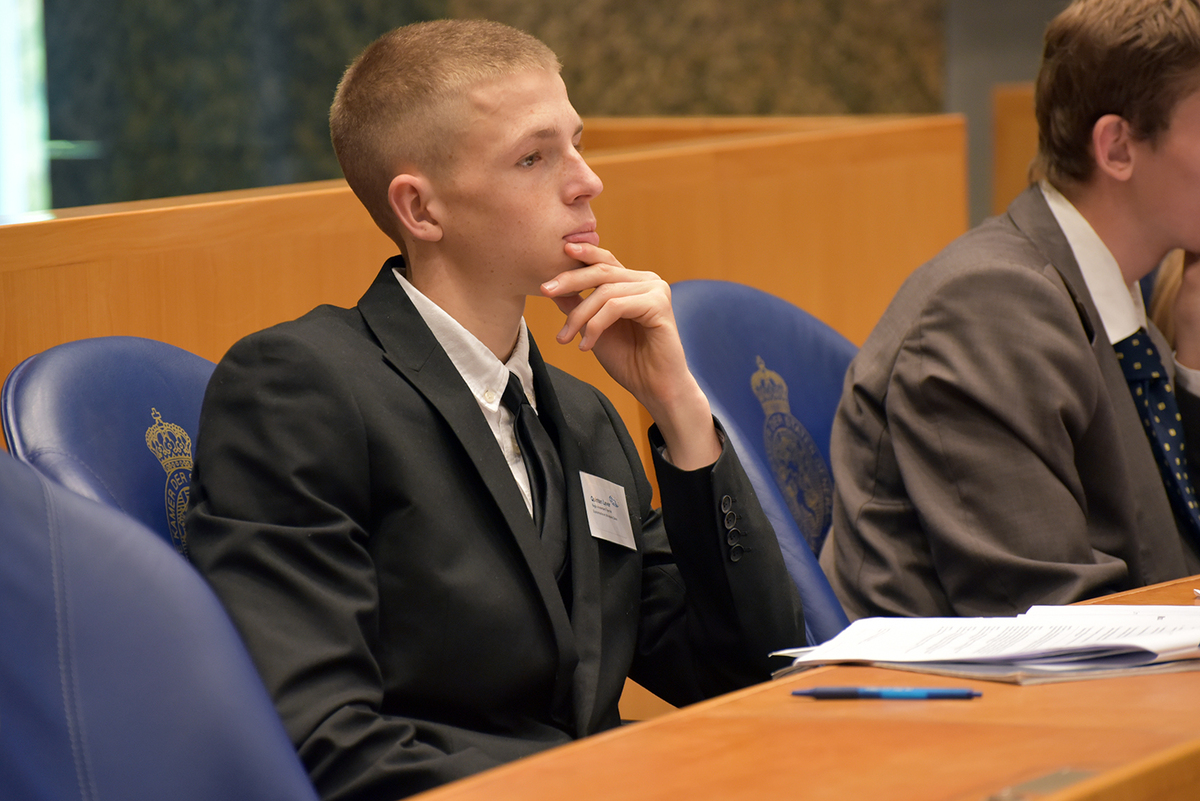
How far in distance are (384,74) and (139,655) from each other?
0.66 m

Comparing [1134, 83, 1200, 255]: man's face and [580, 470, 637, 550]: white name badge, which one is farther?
[1134, 83, 1200, 255]: man's face

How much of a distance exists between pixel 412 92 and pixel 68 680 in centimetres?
66

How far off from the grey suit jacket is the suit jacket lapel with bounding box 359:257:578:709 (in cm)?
54

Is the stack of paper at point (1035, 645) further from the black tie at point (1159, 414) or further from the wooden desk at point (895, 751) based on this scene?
the black tie at point (1159, 414)

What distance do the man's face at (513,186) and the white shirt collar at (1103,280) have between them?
77 centimetres

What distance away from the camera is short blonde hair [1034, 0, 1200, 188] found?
5.41 ft

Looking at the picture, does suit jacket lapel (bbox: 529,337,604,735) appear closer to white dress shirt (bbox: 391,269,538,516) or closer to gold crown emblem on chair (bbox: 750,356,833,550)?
white dress shirt (bbox: 391,269,538,516)

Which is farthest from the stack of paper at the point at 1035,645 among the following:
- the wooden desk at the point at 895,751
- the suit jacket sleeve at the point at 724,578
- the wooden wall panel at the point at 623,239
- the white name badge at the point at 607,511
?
the wooden wall panel at the point at 623,239

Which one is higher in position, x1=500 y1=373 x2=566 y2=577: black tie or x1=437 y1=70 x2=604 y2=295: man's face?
x1=437 y1=70 x2=604 y2=295: man's face

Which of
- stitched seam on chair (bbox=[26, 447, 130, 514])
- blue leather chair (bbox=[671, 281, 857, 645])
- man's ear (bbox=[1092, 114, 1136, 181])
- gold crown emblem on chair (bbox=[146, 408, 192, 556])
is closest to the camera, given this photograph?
stitched seam on chair (bbox=[26, 447, 130, 514])

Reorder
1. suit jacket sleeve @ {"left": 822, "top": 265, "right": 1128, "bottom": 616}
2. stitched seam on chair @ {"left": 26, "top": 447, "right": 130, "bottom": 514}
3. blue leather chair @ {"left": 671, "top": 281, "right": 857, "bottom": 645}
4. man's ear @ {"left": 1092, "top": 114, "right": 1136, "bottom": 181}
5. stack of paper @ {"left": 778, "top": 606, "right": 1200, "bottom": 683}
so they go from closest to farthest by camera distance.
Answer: stack of paper @ {"left": 778, "top": 606, "right": 1200, "bottom": 683}, stitched seam on chair @ {"left": 26, "top": 447, "right": 130, "bottom": 514}, suit jacket sleeve @ {"left": 822, "top": 265, "right": 1128, "bottom": 616}, blue leather chair @ {"left": 671, "top": 281, "right": 857, "bottom": 645}, man's ear @ {"left": 1092, "top": 114, "right": 1136, "bottom": 181}

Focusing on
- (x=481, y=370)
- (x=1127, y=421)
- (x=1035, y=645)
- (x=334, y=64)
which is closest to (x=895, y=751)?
(x=1035, y=645)

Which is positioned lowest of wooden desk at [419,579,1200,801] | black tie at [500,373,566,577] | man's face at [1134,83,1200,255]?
wooden desk at [419,579,1200,801]

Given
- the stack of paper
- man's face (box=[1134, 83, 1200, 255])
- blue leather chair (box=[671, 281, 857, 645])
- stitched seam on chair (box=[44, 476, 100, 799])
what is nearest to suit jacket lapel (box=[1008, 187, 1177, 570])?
man's face (box=[1134, 83, 1200, 255])
